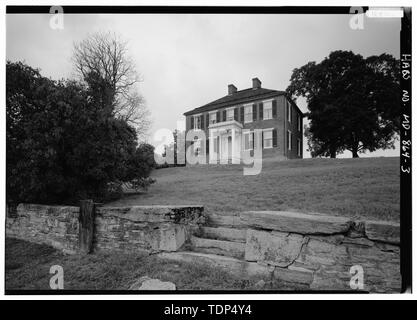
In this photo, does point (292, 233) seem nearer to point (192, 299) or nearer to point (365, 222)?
point (365, 222)

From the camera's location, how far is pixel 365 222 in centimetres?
251

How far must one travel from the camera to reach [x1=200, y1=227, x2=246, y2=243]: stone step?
351cm

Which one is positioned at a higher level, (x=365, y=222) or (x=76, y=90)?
(x=76, y=90)

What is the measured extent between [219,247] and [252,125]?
1197 centimetres

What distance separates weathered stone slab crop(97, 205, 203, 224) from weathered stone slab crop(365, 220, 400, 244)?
251 centimetres

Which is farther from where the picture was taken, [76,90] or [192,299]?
[76,90]

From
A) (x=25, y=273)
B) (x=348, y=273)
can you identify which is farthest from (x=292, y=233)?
(x=25, y=273)

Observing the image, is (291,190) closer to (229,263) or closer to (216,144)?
(229,263)

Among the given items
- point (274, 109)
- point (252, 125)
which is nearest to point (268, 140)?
point (252, 125)

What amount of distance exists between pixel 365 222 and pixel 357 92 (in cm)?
659

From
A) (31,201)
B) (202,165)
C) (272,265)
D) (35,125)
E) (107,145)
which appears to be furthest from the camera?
(202,165)

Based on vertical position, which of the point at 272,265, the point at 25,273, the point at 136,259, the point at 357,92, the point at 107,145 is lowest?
the point at 25,273

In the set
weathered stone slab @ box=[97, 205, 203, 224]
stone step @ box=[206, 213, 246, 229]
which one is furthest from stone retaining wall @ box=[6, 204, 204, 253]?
stone step @ box=[206, 213, 246, 229]

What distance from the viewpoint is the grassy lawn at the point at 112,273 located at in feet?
9.51
